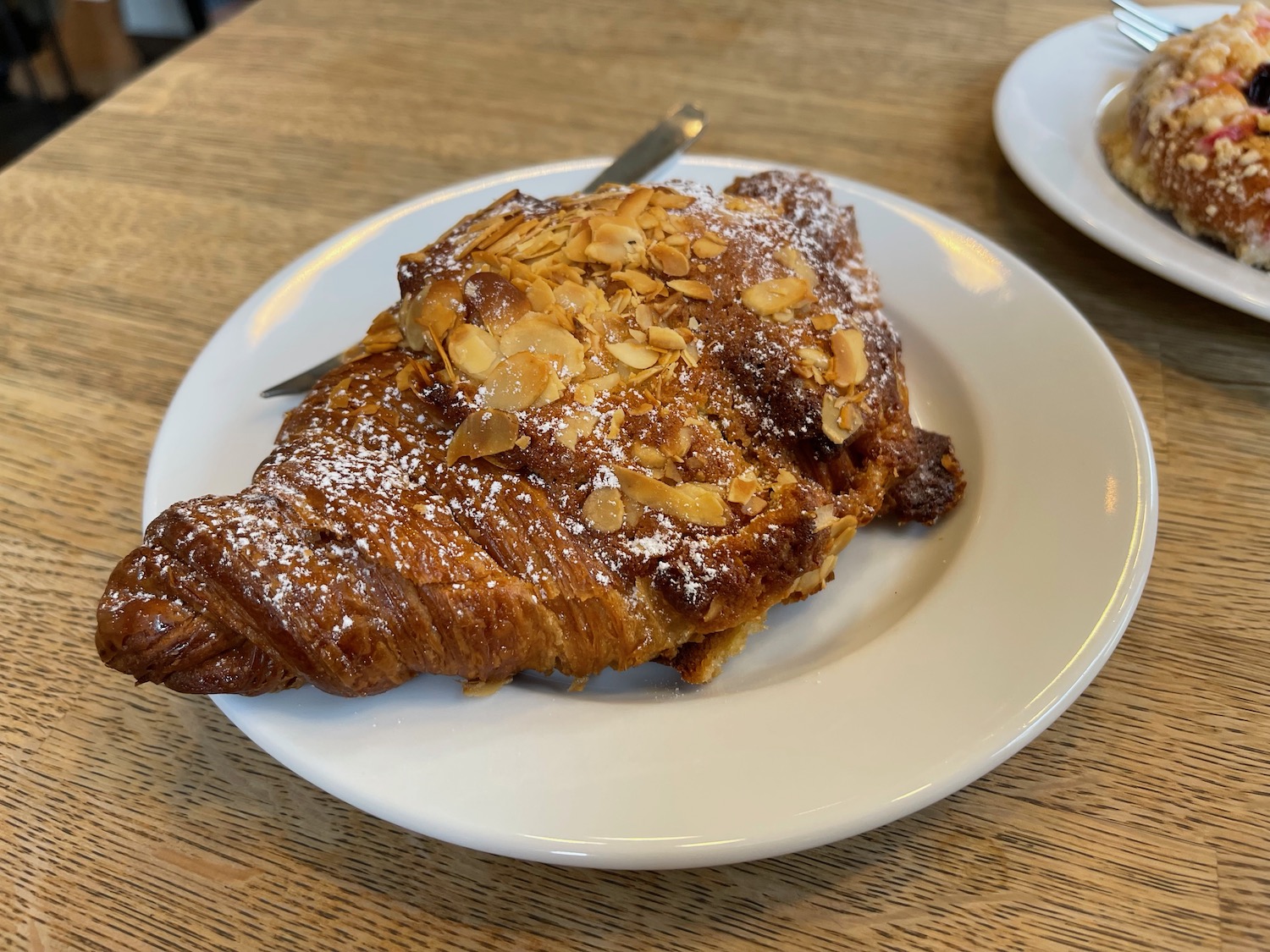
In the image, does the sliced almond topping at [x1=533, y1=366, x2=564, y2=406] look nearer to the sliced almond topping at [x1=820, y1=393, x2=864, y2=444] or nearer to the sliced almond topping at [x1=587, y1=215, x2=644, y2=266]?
the sliced almond topping at [x1=587, y1=215, x2=644, y2=266]

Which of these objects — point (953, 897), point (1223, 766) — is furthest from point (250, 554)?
point (1223, 766)

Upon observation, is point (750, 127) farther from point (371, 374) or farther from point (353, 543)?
point (353, 543)

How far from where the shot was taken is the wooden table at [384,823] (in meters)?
0.85

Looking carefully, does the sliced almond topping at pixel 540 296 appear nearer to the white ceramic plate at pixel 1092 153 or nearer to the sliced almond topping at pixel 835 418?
the sliced almond topping at pixel 835 418

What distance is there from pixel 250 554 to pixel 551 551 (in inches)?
11.3

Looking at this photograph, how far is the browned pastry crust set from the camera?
52.7 inches

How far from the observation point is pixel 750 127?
1967 millimetres

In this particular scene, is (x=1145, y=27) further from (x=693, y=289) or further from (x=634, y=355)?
(x=634, y=355)

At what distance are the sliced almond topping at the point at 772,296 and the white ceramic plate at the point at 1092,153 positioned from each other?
663 millimetres

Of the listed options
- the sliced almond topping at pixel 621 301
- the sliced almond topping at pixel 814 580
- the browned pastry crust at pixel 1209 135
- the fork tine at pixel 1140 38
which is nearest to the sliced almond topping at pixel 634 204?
the sliced almond topping at pixel 621 301

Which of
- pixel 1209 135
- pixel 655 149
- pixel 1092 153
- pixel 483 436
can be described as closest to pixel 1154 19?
pixel 1092 153

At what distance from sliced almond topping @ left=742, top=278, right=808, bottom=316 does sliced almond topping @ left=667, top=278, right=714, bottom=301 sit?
1.6 inches

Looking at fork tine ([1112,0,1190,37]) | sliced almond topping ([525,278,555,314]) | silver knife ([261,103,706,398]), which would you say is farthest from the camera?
fork tine ([1112,0,1190,37])

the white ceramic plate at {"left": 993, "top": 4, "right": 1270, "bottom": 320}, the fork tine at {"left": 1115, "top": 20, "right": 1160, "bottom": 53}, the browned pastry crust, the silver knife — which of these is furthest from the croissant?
the fork tine at {"left": 1115, "top": 20, "right": 1160, "bottom": 53}
